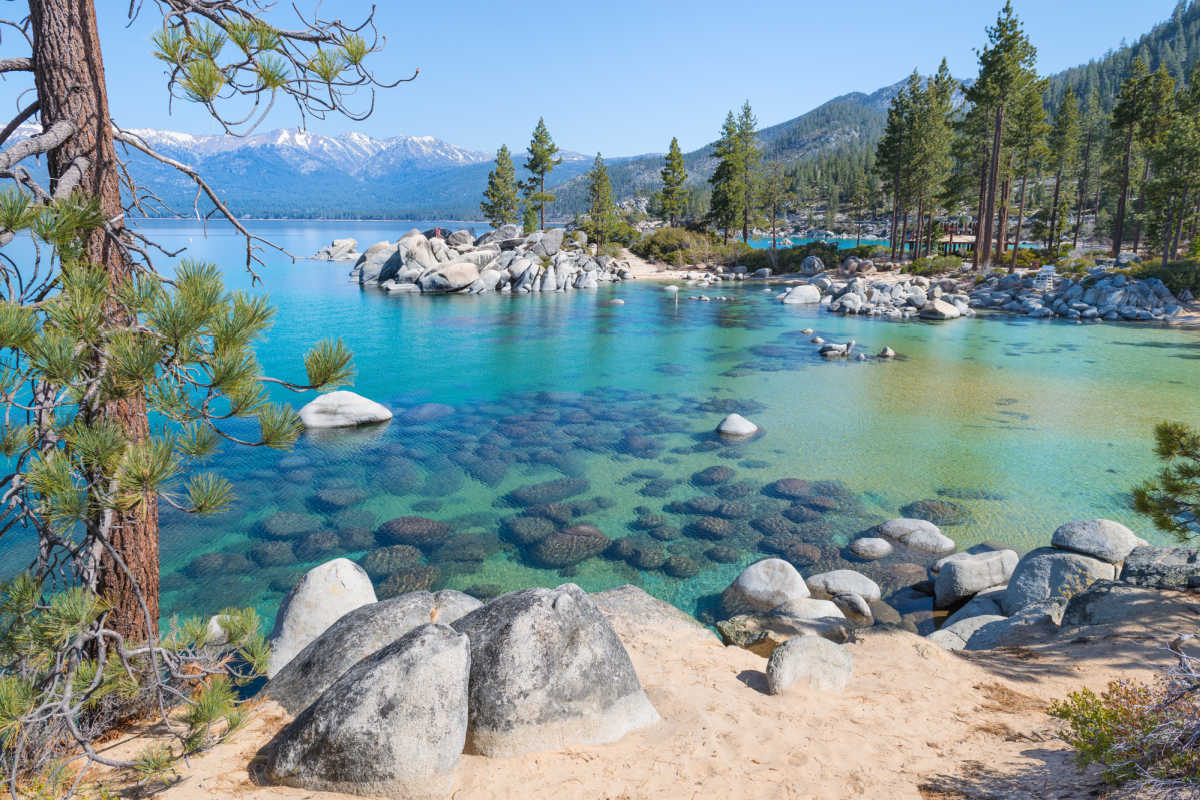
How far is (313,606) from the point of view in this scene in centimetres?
758


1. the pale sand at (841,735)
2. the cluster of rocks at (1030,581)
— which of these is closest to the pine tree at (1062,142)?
the cluster of rocks at (1030,581)

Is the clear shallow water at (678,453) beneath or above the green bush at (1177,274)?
beneath

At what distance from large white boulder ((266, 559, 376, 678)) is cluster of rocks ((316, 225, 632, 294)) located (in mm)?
44627

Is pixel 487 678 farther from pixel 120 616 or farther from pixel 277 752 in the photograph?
pixel 120 616

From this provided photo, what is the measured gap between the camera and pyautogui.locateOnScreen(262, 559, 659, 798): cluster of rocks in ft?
14.4

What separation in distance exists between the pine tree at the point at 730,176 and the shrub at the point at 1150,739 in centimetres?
6908

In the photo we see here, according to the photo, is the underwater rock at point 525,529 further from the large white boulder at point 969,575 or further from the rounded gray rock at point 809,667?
the large white boulder at point 969,575

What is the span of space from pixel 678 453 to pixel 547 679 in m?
11.3

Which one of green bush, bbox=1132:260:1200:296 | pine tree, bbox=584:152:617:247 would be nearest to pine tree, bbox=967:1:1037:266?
green bush, bbox=1132:260:1200:296

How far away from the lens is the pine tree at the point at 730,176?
2677 inches

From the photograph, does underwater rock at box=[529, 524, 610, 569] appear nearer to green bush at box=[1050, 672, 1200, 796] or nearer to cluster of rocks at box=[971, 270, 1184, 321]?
green bush at box=[1050, 672, 1200, 796]

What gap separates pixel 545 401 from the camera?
21.1 metres

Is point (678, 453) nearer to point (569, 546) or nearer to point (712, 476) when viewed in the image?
point (712, 476)

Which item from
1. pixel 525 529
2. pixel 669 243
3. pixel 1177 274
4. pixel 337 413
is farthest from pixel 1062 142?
pixel 525 529
